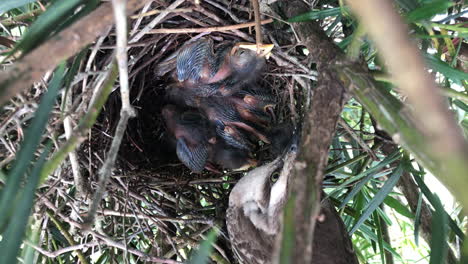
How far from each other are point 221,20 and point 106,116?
0.39m

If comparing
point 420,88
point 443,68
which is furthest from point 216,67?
point 420,88

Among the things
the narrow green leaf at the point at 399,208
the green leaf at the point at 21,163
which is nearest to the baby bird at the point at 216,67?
the narrow green leaf at the point at 399,208

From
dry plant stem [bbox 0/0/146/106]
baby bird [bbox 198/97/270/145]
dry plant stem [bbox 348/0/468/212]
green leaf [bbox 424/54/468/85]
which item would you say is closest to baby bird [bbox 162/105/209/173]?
baby bird [bbox 198/97/270/145]

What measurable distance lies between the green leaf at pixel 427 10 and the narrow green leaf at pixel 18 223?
59 centimetres

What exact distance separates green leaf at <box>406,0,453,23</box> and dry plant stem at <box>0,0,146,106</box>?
17.6 inches

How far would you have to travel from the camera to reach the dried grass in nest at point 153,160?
1.11 meters

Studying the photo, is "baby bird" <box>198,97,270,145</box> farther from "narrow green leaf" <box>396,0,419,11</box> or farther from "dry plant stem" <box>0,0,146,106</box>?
"dry plant stem" <box>0,0,146,106</box>

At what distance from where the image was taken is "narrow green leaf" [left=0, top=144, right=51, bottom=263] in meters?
0.52

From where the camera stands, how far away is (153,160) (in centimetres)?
142

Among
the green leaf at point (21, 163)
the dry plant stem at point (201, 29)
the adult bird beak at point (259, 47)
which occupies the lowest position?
the green leaf at point (21, 163)

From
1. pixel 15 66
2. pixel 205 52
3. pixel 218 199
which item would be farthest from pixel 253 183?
pixel 15 66

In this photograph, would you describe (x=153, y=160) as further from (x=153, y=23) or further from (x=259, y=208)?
(x=153, y=23)

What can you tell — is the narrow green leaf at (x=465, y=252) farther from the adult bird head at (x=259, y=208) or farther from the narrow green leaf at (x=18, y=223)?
the adult bird head at (x=259, y=208)

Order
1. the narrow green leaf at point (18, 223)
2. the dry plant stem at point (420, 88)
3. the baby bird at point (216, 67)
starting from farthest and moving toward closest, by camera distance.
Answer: the baby bird at point (216, 67)
the narrow green leaf at point (18, 223)
the dry plant stem at point (420, 88)
